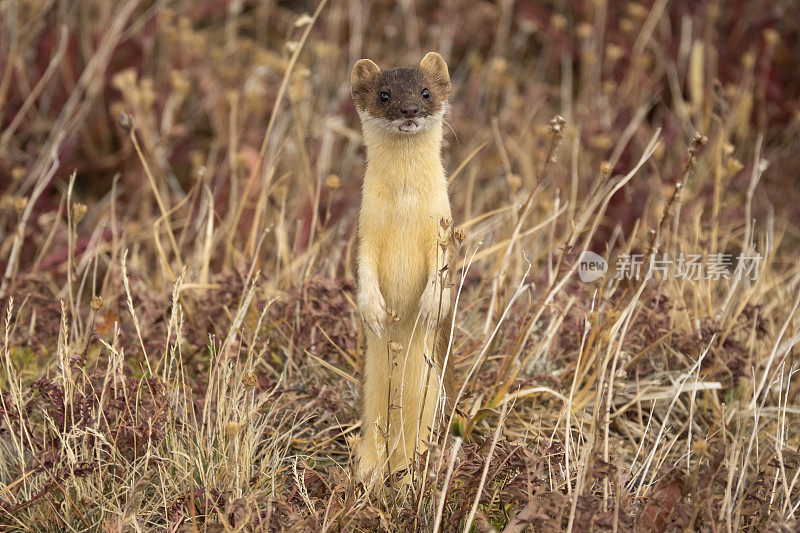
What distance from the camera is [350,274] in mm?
3465

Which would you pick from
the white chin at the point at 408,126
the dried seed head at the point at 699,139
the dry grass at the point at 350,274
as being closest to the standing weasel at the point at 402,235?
the white chin at the point at 408,126

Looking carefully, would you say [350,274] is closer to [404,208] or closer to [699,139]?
[404,208]

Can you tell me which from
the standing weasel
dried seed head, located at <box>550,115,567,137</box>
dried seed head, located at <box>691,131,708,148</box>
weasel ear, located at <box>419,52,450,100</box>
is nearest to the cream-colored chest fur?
the standing weasel

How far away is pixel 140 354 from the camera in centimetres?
322

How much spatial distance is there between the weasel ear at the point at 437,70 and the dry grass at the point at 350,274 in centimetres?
35

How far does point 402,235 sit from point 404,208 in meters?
0.08

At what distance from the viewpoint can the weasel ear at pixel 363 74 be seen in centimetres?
258

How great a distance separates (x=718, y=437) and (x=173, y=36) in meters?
3.79

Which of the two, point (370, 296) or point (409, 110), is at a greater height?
point (409, 110)

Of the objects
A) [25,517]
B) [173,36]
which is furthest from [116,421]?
[173,36]

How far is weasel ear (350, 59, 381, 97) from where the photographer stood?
2.58m

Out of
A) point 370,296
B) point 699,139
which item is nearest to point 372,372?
point 370,296

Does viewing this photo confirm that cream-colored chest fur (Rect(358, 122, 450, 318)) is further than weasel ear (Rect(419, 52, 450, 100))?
No

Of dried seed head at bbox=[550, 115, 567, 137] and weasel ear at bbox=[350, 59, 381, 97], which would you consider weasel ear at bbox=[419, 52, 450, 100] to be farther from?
dried seed head at bbox=[550, 115, 567, 137]
